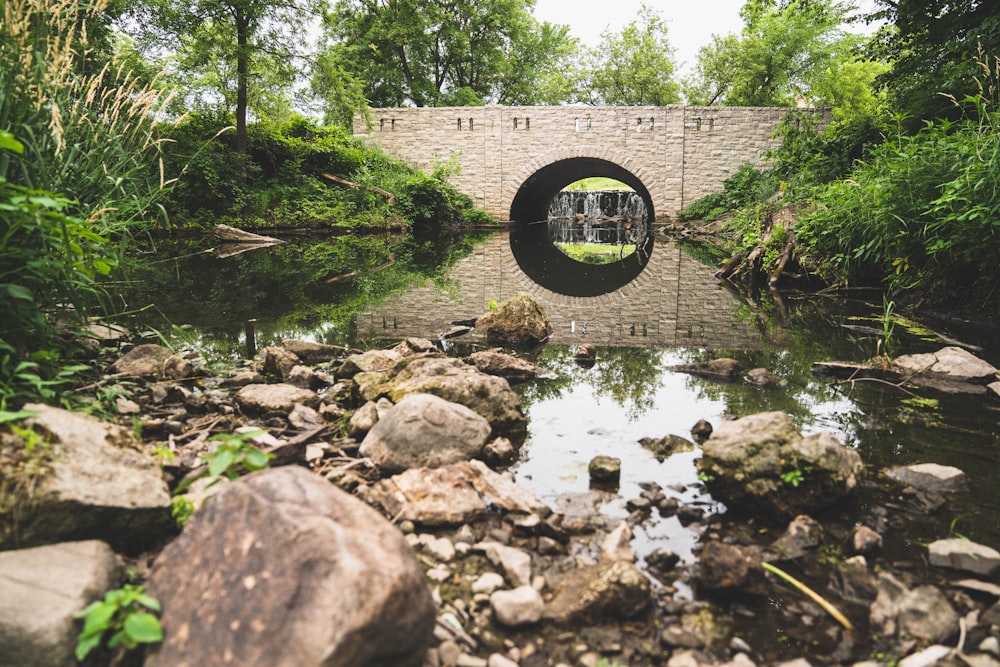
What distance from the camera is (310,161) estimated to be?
61.1 ft

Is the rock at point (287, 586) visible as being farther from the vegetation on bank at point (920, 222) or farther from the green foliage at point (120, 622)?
the vegetation on bank at point (920, 222)

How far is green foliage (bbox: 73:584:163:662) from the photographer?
4.03 ft

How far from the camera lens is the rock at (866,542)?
1.89 m

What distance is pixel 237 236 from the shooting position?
46.2 ft

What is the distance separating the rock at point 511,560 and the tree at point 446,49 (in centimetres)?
2574

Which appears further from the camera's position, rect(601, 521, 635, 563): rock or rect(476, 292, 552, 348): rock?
rect(476, 292, 552, 348): rock

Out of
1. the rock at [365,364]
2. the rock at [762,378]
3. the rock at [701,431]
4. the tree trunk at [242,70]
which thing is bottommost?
the rock at [701,431]

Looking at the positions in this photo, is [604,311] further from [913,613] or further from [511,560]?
[913,613]

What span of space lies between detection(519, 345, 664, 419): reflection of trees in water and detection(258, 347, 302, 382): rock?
1370 millimetres

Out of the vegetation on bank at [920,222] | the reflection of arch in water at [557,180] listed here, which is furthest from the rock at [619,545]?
the reflection of arch in water at [557,180]

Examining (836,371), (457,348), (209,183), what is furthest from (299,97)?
(836,371)

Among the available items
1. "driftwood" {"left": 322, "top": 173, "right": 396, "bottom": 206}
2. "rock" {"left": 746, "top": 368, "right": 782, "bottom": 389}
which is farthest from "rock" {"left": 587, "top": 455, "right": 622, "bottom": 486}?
"driftwood" {"left": 322, "top": 173, "right": 396, "bottom": 206}

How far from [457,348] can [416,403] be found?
2.12 m

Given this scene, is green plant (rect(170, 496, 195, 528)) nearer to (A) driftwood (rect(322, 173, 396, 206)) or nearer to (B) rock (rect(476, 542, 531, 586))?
(B) rock (rect(476, 542, 531, 586))
